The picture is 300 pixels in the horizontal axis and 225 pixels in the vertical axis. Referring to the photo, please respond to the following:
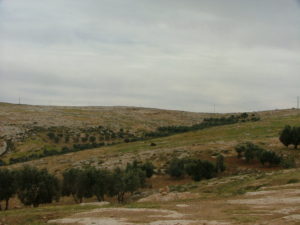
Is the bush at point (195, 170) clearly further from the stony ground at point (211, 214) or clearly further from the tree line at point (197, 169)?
the stony ground at point (211, 214)

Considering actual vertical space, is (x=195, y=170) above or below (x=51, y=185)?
above

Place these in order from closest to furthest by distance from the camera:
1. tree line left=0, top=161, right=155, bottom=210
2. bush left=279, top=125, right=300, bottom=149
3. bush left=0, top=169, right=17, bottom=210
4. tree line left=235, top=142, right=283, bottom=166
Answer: tree line left=0, top=161, right=155, bottom=210, bush left=0, top=169, right=17, bottom=210, tree line left=235, top=142, right=283, bottom=166, bush left=279, top=125, right=300, bottom=149

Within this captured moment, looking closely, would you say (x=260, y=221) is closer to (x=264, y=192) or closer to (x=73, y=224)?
(x=73, y=224)

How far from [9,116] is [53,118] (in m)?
17.5

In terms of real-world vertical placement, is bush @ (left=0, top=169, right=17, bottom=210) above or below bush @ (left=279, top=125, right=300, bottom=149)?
below

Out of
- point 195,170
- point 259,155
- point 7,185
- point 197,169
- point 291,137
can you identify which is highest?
point 291,137

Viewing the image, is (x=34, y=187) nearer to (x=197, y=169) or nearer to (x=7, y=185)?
(x=7, y=185)

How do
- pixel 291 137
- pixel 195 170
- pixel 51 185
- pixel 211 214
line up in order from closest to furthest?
pixel 211 214, pixel 51 185, pixel 195 170, pixel 291 137

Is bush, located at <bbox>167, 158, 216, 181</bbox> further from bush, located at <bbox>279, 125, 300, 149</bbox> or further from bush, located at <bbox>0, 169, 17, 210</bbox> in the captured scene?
bush, located at <bbox>0, 169, 17, 210</bbox>

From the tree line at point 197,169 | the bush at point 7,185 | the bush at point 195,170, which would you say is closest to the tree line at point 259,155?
the tree line at point 197,169

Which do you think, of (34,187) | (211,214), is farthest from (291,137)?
(211,214)

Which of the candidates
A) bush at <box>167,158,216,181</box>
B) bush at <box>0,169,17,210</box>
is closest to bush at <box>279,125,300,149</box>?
bush at <box>167,158,216,181</box>

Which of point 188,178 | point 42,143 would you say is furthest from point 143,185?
point 42,143

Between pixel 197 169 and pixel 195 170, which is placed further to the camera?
pixel 195 170
